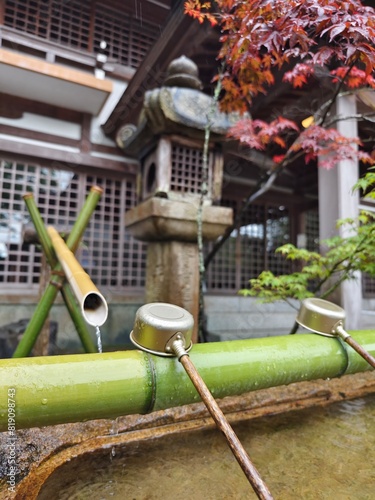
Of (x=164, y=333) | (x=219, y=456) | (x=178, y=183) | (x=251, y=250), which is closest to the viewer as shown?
(x=164, y=333)

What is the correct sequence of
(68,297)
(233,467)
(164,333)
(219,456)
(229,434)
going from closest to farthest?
(229,434) → (164,333) → (233,467) → (219,456) → (68,297)

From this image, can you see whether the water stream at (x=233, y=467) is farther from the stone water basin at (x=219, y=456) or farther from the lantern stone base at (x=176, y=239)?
the lantern stone base at (x=176, y=239)

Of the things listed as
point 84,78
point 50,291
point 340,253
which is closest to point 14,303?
point 50,291

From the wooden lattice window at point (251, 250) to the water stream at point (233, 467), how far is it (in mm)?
5765

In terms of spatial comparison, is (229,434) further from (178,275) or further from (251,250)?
(251,250)

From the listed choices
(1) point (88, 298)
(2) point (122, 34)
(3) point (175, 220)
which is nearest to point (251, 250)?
(3) point (175, 220)

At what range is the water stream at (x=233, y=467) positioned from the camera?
162 cm

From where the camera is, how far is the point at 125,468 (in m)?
1.81

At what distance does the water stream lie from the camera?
5.30 ft

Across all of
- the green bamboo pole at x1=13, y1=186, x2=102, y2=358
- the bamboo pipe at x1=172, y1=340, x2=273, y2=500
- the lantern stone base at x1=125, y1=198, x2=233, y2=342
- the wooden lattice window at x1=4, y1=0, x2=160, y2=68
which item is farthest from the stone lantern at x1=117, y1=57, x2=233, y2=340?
the wooden lattice window at x1=4, y1=0, x2=160, y2=68

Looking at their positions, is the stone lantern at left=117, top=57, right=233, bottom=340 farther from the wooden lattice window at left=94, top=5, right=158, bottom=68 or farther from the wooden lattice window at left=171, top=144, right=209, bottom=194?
the wooden lattice window at left=94, top=5, right=158, bottom=68

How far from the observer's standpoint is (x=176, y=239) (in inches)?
157

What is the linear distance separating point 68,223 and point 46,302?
13.3 ft

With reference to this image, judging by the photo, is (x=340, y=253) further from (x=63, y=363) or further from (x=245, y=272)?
(x=245, y=272)
